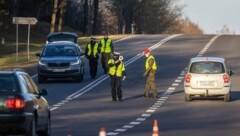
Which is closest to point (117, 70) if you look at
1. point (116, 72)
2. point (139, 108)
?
point (116, 72)

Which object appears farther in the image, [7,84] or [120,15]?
[120,15]

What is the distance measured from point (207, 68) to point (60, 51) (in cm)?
1008

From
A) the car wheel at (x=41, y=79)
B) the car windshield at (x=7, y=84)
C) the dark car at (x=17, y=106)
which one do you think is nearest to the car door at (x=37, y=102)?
the dark car at (x=17, y=106)

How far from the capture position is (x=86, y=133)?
2156 cm

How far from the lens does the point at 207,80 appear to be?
103ft

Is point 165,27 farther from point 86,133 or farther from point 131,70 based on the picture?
point 86,133

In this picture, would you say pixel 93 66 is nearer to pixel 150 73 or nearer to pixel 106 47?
pixel 106 47

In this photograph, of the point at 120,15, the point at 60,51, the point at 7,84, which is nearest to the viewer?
→ the point at 7,84

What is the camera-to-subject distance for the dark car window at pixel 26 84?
17.3 m

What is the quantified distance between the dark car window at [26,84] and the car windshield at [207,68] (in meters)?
14.4

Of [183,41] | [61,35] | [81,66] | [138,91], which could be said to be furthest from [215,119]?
[183,41]

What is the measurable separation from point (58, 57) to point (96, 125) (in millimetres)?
15919

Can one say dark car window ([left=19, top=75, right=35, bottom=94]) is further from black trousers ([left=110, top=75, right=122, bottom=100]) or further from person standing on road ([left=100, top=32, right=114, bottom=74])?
person standing on road ([left=100, top=32, right=114, bottom=74])

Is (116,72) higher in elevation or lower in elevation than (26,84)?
lower
